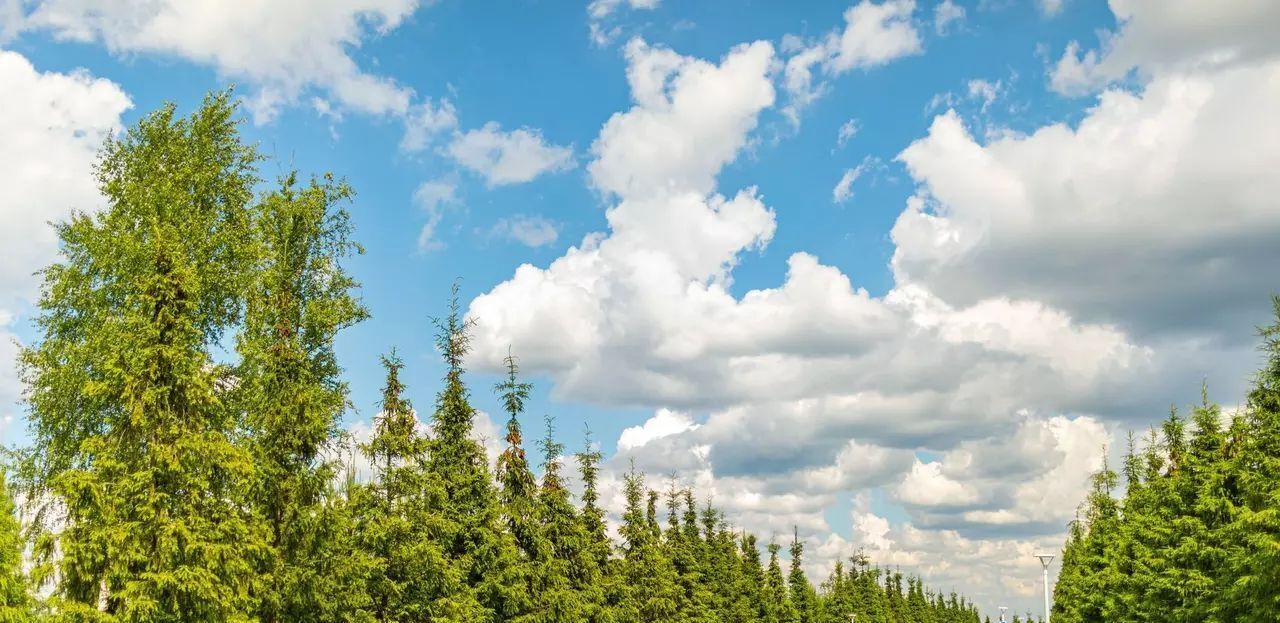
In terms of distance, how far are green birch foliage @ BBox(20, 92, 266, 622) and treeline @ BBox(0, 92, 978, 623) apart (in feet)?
0.16

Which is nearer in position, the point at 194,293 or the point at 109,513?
the point at 109,513

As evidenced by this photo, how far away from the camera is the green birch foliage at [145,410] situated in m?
20.3

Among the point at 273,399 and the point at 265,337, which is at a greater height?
the point at 265,337

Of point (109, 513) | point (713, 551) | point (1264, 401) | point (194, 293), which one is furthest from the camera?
point (713, 551)

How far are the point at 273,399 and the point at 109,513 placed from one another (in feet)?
Answer: 15.6

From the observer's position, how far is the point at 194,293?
77.2ft

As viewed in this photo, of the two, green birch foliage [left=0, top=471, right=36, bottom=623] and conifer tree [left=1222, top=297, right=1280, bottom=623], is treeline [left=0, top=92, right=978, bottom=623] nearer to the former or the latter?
green birch foliage [left=0, top=471, right=36, bottom=623]

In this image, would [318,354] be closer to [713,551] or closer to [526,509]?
[526,509]

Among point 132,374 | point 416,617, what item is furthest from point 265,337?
point 416,617

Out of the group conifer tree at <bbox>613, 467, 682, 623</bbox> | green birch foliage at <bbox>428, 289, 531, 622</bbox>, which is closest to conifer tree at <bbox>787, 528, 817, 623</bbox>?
conifer tree at <bbox>613, 467, 682, 623</bbox>

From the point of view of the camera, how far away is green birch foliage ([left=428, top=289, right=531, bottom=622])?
31.4 meters

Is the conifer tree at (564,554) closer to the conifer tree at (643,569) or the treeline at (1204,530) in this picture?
the conifer tree at (643,569)

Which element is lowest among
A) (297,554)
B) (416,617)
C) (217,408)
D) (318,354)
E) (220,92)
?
(416,617)

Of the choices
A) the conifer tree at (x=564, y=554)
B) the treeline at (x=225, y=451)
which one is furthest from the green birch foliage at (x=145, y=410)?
the conifer tree at (x=564, y=554)
